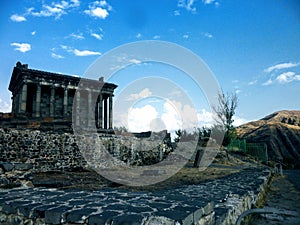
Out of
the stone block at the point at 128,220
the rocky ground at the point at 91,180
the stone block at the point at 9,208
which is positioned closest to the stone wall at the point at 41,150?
the rocky ground at the point at 91,180

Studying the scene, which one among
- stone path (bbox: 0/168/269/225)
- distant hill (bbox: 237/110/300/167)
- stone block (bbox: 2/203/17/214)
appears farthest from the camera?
distant hill (bbox: 237/110/300/167)

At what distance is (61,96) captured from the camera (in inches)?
920

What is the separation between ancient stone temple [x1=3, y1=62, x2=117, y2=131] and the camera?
20.6 meters

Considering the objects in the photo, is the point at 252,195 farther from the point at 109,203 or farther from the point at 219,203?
the point at 109,203

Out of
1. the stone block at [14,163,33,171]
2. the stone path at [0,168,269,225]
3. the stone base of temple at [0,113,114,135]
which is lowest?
the stone path at [0,168,269,225]

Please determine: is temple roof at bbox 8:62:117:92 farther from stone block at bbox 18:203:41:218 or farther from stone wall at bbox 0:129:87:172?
stone block at bbox 18:203:41:218

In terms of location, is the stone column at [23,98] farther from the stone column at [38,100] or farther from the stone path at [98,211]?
the stone path at [98,211]

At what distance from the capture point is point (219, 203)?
3.86m

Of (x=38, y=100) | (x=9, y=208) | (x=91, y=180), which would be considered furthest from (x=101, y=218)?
(x=38, y=100)

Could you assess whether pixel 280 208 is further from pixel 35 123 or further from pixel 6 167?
pixel 35 123

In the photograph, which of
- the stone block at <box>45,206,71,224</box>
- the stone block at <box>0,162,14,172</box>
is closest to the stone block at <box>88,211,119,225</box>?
the stone block at <box>45,206,71,224</box>

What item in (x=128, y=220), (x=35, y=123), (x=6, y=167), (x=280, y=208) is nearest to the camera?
(x=128, y=220)

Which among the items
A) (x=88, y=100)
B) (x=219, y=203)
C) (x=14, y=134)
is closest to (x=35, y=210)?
(x=219, y=203)

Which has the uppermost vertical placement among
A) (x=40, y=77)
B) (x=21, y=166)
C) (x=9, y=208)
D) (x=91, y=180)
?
(x=40, y=77)
